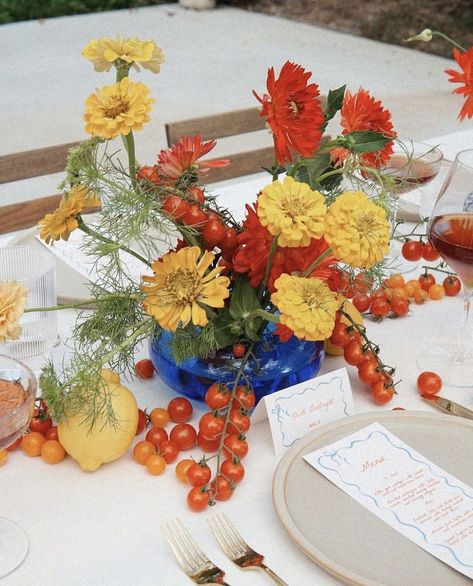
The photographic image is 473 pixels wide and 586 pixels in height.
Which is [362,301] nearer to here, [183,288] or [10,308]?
[183,288]

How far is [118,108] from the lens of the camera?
85 cm

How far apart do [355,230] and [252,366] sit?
9.6 inches

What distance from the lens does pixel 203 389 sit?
999mm

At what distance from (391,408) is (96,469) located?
0.37 meters

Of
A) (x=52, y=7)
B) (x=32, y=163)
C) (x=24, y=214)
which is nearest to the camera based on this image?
(x=24, y=214)

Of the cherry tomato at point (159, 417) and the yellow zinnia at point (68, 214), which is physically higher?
the yellow zinnia at point (68, 214)

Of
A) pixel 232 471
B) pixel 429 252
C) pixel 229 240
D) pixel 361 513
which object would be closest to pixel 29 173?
pixel 429 252

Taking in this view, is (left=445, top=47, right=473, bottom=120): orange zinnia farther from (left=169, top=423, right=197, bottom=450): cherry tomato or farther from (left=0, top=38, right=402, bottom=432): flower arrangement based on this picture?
(left=169, top=423, right=197, bottom=450): cherry tomato

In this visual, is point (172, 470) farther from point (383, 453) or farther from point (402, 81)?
point (402, 81)

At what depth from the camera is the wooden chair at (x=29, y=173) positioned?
5.98 feet

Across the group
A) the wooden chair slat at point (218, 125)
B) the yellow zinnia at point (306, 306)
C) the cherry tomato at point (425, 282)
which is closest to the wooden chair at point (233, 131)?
the wooden chair slat at point (218, 125)

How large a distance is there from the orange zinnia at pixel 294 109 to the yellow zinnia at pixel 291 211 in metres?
0.05

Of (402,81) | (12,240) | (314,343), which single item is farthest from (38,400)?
(402,81)

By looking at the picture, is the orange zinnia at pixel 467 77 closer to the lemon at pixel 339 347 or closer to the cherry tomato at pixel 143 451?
the lemon at pixel 339 347
